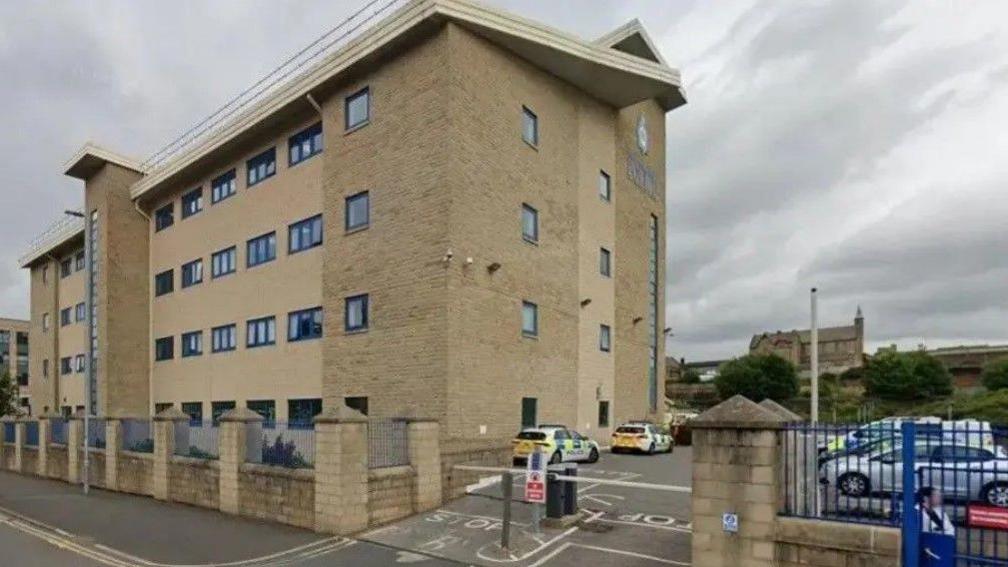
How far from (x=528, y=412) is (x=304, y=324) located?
891cm

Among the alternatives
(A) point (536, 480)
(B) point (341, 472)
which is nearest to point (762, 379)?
(A) point (536, 480)

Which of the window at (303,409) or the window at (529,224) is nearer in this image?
the window at (529,224)

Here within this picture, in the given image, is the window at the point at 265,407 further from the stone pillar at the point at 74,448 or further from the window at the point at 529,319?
the window at the point at 529,319

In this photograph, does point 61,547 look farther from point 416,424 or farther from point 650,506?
point 650,506

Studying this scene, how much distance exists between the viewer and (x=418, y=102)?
21391mm

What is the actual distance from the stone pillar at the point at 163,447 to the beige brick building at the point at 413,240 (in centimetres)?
556

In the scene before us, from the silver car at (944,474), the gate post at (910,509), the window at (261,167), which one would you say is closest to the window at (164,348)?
the window at (261,167)

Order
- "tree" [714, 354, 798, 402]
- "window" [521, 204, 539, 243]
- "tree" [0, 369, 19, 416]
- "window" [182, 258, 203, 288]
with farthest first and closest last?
"tree" [714, 354, 798, 402]
"tree" [0, 369, 19, 416]
"window" [182, 258, 203, 288]
"window" [521, 204, 539, 243]

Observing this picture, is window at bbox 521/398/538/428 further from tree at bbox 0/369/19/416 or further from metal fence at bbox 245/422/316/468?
tree at bbox 0/369/19/416

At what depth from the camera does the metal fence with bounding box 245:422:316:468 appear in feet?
48.1

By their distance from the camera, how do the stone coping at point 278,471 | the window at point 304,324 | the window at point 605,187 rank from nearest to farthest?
the stone coping at point 278,471 < the window at point 304,324 < the window at point 605,187

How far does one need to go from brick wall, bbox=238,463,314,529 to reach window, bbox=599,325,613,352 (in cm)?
1661

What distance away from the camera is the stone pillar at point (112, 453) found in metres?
21.5

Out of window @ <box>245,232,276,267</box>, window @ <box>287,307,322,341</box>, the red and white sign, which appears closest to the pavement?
the red and white sign
